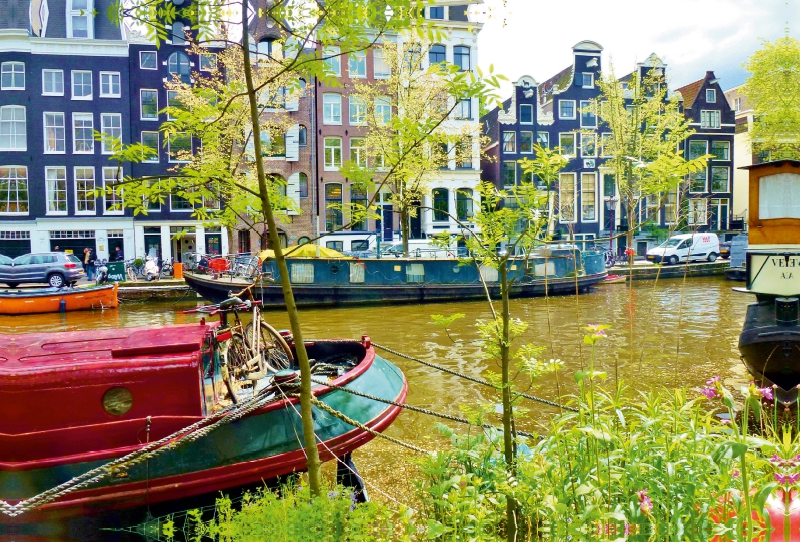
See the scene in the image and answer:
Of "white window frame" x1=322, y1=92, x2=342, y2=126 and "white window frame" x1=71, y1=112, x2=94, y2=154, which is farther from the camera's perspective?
"white window frame" x1=322, y1=92, x2=342, y2=126

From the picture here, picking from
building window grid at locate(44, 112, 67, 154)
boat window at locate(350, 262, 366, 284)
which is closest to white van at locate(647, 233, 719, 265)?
boat window at locate(350, 262, 366, 284)

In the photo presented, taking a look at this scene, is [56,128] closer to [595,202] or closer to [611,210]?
[595,202]

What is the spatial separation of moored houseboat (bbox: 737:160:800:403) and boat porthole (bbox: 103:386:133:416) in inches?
255

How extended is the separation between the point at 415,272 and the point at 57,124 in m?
21.5

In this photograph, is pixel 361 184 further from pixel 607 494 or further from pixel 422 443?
pixel 422 443

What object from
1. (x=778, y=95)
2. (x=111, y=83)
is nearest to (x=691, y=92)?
(x=778, y=95)

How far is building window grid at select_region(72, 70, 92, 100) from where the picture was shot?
3052 cm

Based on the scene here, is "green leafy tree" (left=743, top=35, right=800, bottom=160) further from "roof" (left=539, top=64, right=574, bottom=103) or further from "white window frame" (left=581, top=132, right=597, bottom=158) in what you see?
"roof" (left=539, top=64, right=574, bottom=103)

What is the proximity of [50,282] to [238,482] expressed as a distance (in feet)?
70.9

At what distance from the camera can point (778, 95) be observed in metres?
31.2

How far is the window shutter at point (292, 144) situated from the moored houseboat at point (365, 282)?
11507mm

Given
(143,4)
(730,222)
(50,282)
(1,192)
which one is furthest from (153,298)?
(730,222)

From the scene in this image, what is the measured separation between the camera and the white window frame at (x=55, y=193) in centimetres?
3011

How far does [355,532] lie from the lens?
2658 mm
